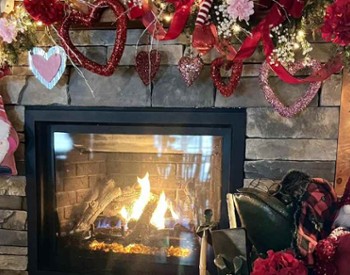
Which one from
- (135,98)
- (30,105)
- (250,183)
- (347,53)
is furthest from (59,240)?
(347,53)

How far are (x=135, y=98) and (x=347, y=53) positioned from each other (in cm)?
79

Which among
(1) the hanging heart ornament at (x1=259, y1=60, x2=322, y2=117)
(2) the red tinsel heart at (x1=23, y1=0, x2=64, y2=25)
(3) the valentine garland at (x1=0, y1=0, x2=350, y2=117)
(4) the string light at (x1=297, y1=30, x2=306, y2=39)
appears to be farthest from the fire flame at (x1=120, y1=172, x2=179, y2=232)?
(4) the string light at (x1=297, y1=30, x2=306, y2=39)

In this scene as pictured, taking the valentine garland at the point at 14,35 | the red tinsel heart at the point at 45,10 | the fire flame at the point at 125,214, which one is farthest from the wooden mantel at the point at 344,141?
the valentine garland at the point at 14,35

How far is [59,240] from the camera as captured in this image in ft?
6.52

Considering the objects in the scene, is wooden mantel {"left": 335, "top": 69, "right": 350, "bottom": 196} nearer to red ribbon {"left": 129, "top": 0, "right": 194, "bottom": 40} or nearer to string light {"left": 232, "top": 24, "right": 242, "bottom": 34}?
string light {"left": 232, "top": 24, "right": 242, "bottom": 34}

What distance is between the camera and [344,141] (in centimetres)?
164

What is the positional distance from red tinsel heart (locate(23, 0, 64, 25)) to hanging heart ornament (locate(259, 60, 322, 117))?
2.46 ft

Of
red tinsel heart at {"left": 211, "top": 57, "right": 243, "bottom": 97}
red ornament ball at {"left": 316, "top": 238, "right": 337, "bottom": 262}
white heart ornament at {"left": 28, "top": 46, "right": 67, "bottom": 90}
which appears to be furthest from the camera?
white heart ornament at {"left": 28, "top": 46, "right": 67, "bottom": 90}

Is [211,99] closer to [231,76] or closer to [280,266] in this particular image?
[231,76]

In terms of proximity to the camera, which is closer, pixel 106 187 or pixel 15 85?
pixel 15 85

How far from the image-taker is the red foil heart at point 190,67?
1627 millimetres

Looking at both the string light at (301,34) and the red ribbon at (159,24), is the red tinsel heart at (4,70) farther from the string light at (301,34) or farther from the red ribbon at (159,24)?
the string light at (301,34)

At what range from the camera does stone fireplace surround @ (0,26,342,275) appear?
1.64 m

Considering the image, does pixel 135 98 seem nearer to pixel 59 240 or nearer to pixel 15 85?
pixel 15 85
